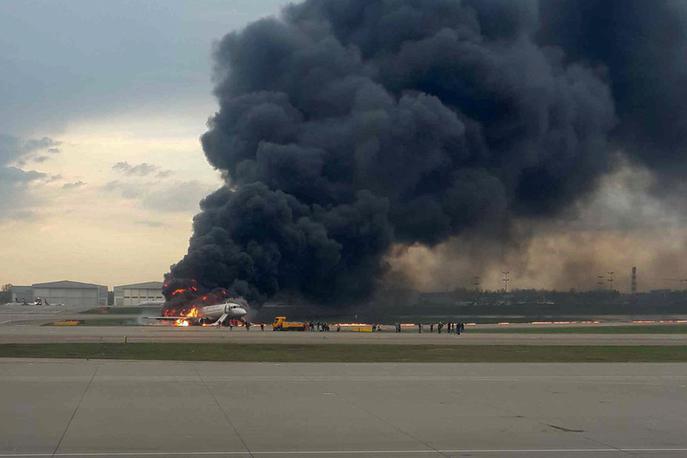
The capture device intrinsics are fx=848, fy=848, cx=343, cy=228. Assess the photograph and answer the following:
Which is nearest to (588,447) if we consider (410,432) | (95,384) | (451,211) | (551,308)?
(410,432)

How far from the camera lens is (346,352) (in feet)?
140

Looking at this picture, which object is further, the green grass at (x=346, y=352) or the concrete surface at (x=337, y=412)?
the green grass at (x=346, y=352)

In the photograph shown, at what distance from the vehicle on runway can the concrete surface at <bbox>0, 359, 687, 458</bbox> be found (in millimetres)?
46069

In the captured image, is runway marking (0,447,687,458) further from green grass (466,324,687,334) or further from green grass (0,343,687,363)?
green grass (466,324,687,334)

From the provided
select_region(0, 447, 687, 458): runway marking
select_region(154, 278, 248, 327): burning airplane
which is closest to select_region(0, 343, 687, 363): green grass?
select_region(0, 447, 687, 458): runway marking

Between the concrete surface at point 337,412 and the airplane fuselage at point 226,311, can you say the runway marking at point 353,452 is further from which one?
the airplane fuselage at point 226,311

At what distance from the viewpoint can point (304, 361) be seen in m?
35.8

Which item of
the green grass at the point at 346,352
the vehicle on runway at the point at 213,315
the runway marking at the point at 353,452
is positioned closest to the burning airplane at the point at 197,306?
the vehicle on runway at the point at 213,315

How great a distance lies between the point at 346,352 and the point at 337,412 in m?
23.5

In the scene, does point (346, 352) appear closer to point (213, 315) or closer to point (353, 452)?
point (353, 452)

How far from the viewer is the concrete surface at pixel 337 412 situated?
1492 cm

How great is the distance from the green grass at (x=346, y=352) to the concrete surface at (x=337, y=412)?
6.95 meters

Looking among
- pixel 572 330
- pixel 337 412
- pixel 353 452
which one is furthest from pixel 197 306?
pixel 353 452

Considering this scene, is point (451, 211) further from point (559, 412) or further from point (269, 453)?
point (269, 453)
